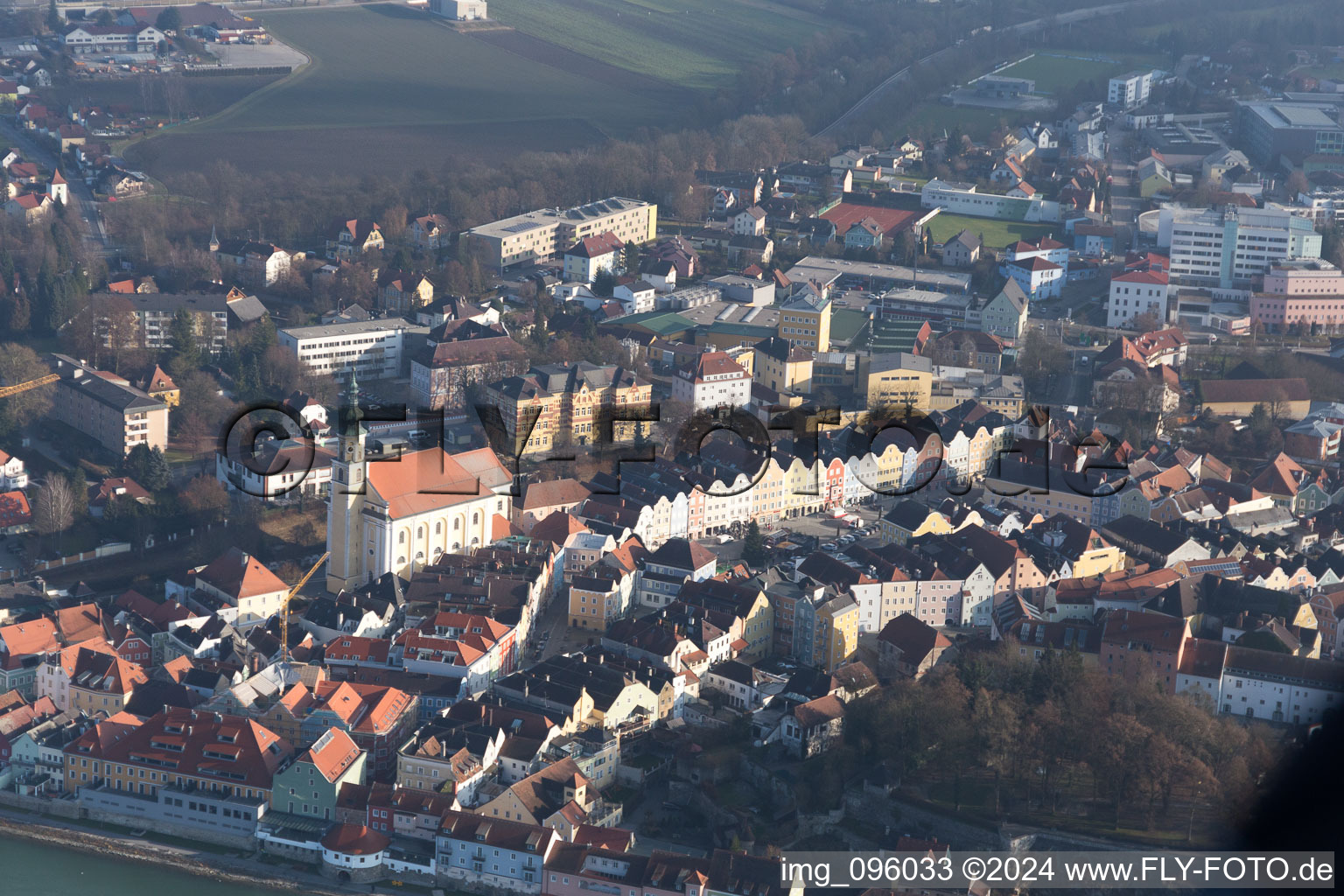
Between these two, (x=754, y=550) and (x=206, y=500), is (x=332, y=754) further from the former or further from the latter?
(x=206, y=500)

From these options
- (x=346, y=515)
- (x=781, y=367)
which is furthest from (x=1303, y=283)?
(x=346, y=515)

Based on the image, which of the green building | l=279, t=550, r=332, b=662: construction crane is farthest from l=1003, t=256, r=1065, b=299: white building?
the green building

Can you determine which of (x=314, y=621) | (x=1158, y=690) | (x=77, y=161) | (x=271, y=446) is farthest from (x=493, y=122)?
(x=1158, y=690)

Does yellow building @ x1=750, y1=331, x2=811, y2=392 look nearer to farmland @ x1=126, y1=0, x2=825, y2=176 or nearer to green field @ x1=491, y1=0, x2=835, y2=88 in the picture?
farmland @ x1=126, y1=0, x2=825, y2=176

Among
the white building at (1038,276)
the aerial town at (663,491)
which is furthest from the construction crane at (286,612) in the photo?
the white building at (1038,276)

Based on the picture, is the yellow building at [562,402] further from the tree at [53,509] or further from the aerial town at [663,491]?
the tree at [53,509]

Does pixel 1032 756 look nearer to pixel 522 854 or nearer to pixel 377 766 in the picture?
pixel 522 854
